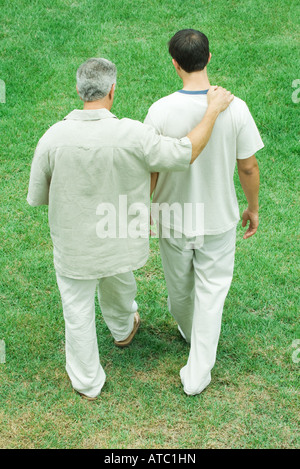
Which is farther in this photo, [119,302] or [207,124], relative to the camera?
[119,302]

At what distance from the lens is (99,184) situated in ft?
12.0

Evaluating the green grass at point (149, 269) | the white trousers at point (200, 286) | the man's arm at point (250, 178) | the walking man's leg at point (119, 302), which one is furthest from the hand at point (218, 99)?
the green grass at point (149, 269)

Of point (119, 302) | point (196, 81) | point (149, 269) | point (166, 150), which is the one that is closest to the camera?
point (166, 150)

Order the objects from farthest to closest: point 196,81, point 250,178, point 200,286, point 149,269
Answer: point 149,269, point 200,286, point 250,178, point 196,81

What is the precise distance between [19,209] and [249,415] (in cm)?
314

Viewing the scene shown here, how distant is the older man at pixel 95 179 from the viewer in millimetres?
3555

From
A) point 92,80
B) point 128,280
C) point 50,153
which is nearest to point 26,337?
point 128,280

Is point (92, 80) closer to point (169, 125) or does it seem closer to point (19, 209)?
point (169, 125)

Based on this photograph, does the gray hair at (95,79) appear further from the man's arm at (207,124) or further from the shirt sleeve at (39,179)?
the man's arm at (207,124)

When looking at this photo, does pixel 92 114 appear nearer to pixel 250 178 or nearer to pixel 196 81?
pixel 196 81

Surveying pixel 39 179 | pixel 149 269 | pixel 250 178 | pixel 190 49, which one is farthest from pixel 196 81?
pixel 149 269

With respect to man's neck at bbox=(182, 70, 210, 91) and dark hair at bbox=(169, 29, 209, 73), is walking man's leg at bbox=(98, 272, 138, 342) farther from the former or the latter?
dark hair at bbox=(169, 29, 209, 73)

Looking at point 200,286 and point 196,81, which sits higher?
point 196,81

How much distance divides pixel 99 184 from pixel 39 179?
351mm
